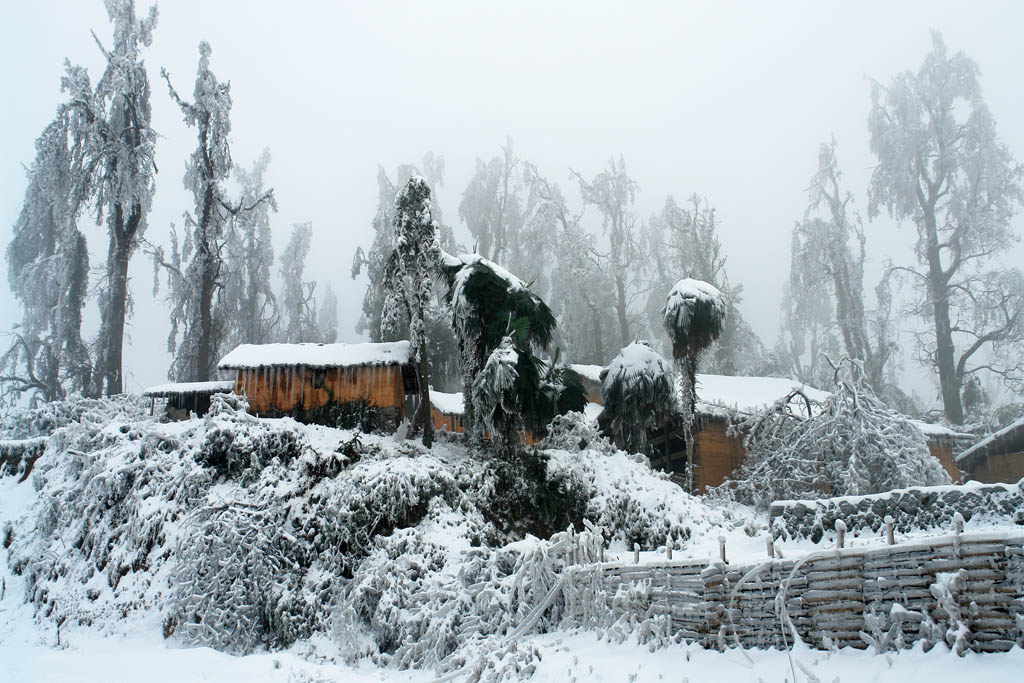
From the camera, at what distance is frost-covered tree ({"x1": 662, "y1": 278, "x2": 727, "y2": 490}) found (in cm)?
1476

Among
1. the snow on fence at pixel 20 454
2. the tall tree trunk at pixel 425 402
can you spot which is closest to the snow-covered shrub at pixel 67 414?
the snow on fence at pixel 20 454

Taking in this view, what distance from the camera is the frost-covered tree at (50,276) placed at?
61.9 feet

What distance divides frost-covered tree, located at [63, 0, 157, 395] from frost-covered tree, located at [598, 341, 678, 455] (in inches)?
529

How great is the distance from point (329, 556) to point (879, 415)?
35.1ft

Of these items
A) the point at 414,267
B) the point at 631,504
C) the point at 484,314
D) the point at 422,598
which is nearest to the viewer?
the point at 422,598

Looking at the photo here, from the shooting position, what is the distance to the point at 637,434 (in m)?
15.7

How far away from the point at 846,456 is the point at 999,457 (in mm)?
11036

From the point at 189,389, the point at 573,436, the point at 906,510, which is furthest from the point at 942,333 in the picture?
the point at 189,389

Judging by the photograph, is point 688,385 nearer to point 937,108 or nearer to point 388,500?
point 388,500

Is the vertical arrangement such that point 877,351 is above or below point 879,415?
above

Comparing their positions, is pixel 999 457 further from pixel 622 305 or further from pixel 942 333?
pixel 622 305

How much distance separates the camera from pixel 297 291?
35.1 metres

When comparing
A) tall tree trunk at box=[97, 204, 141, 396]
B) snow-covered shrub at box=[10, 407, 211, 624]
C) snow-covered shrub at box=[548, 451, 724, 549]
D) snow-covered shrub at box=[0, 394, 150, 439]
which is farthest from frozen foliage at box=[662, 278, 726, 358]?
tall tree trunk at box=[97, 204, 141, 396]

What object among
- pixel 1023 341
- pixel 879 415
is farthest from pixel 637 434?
pixel 1023 341
